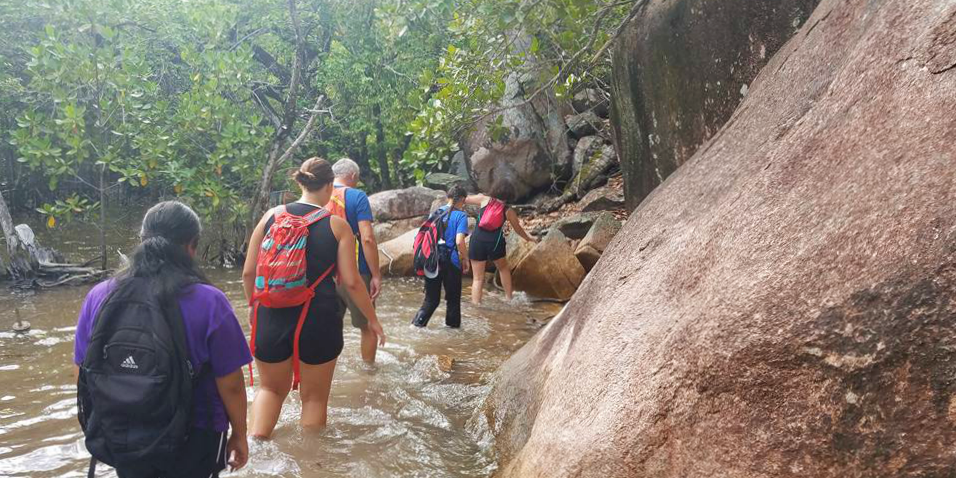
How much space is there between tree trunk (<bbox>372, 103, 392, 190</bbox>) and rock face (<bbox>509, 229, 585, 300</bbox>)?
24.2 feet

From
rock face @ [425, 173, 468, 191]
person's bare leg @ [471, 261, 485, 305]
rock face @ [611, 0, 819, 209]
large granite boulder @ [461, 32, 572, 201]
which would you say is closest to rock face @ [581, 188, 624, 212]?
large granite boulder @ [461, 32, 572, 201]

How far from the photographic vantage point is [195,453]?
255 centimetres

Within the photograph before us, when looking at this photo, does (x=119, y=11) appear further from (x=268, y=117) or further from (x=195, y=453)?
(x=195, y=453)

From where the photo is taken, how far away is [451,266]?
24.7 ft

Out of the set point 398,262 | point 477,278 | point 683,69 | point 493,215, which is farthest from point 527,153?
point 683,69

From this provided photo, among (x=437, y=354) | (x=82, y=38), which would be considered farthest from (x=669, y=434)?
(x=82, y=38)

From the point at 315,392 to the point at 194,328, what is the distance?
1904mm

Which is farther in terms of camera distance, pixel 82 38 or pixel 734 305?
pixel 82 38

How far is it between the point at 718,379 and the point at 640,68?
3718mm

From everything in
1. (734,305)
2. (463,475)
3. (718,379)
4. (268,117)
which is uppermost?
(268,117)

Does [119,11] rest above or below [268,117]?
above

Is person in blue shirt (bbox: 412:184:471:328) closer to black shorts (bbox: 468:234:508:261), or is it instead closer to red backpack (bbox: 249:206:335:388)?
black shorts (bbox: 468:234:508:261)

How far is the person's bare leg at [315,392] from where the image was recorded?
4.16 metres

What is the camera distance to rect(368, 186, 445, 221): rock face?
15438 mm
